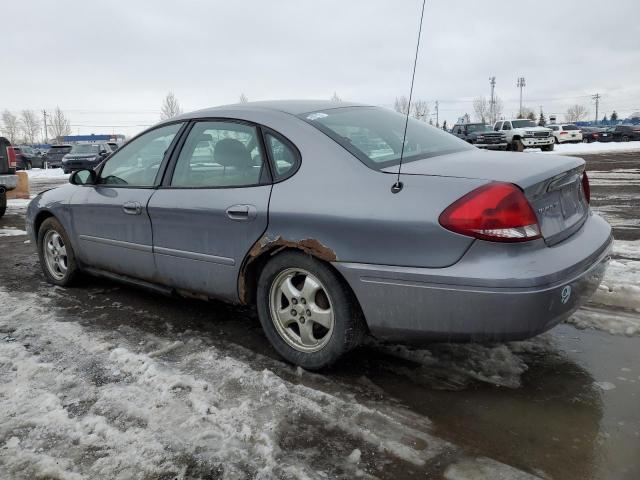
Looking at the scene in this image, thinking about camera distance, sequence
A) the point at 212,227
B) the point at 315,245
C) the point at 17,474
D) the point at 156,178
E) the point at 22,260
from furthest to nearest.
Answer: the point at 22,260, the point at 156,178, the point at 212,227, the point at 315,245, the point at 17,474

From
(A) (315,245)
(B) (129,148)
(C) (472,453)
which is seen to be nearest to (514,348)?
(C) (472,453)

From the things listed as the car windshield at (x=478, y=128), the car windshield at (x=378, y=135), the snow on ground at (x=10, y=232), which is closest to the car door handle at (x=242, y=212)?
the car windshield at (x=378, y=135)

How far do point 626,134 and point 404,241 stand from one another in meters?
47.5

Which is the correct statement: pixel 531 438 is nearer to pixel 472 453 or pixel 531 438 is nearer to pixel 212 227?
pixel 472 453

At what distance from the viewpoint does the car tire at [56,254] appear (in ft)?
15.2

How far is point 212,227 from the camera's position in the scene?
3309 millimetres

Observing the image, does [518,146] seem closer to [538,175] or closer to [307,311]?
[538,175]

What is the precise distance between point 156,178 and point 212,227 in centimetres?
78

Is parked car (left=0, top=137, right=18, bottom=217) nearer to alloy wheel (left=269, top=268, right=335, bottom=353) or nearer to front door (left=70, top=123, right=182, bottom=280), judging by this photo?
front door (left=70, top=123, right=182, bottom=280)

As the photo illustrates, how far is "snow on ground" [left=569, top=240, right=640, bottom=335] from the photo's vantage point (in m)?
3.58

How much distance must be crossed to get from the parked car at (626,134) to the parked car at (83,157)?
38638 millimetres

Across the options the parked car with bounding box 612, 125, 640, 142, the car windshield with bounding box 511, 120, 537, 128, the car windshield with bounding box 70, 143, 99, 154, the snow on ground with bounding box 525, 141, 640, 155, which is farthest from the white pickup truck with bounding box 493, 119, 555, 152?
the car windshield with bounding box 70, 143, 99, 154

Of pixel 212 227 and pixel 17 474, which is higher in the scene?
pixel 212 227

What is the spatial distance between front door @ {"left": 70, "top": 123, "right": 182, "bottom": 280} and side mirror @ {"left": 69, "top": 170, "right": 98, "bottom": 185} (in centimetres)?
4
